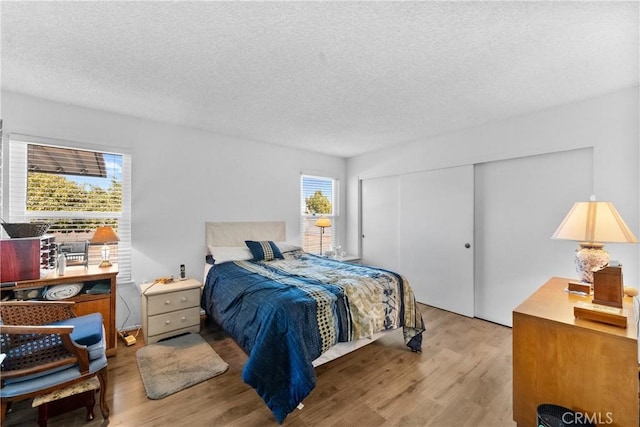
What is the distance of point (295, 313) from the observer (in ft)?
6.34

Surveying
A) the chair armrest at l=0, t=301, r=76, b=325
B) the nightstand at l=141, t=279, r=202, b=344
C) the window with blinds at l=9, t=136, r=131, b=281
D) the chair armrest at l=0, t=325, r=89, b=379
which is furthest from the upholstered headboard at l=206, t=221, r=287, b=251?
the chair armrest at l=0, t=325, r=89, b=379

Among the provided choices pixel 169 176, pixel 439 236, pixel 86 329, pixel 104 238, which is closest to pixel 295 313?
pixel 86 329

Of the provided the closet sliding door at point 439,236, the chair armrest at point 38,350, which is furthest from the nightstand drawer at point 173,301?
the closet sliding door at point 439,236

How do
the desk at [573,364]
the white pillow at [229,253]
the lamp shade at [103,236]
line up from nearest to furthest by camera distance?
1. the desk at [573,364]
2. the lamp shade at [103,236]
3. the white pillow at [229,253]

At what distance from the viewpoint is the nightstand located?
2.70m

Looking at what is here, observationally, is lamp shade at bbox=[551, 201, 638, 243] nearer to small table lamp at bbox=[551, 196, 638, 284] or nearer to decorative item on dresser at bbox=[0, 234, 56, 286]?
small table lamp at bbox=[551, 196, 638, 284]

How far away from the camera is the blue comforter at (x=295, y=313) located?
1812mm

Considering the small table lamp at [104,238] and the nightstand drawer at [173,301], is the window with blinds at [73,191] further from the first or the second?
the nightstand drawer at [173,301]

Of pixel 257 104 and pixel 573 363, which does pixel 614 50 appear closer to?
pixel 573 363

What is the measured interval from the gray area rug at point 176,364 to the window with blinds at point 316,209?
93.5 inches

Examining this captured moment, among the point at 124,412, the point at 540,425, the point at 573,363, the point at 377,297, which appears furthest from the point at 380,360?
the point at 124,412

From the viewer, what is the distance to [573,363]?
1404mm

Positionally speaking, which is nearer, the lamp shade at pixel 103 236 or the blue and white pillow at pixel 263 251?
the lamp shade at pixel 103 236

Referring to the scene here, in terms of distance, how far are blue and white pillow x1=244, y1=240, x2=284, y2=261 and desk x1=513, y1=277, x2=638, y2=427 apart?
106 inches
